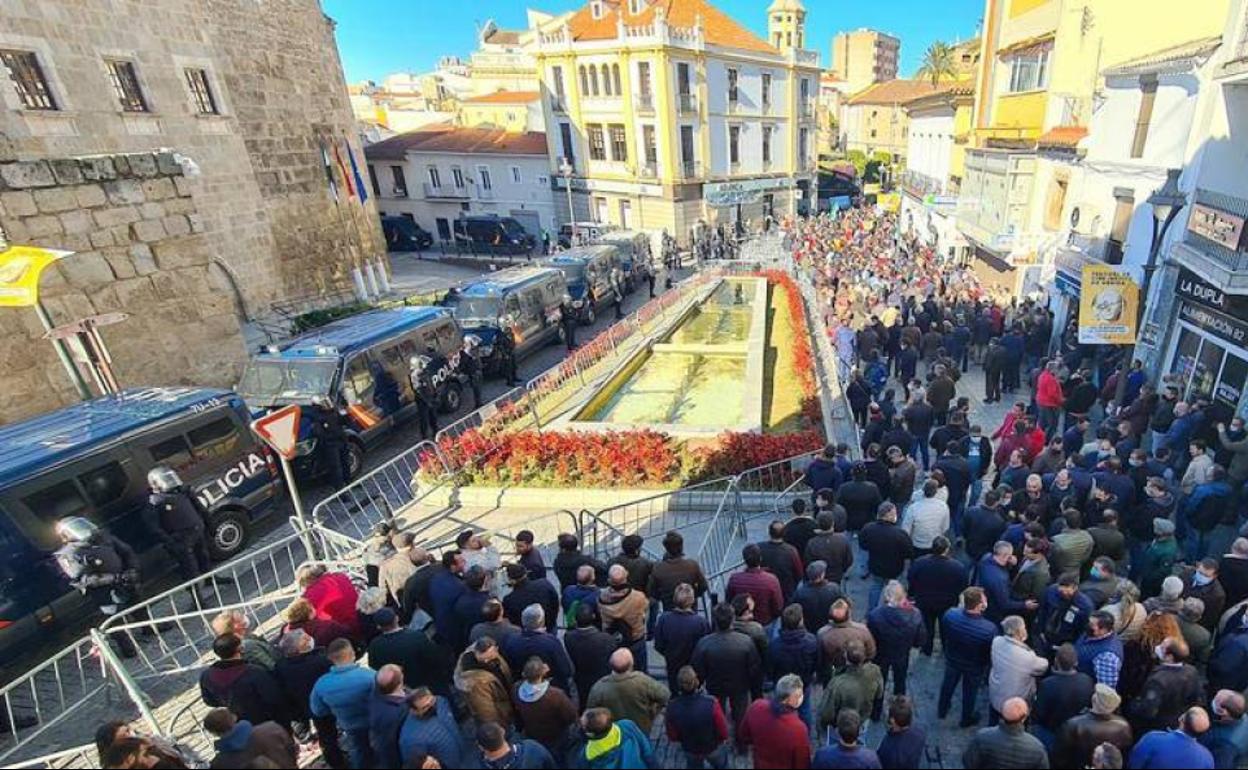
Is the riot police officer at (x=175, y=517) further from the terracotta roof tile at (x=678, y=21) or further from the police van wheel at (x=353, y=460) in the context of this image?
the terracotta roof tile at (x=678, y=21)

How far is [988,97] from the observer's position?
933 inches

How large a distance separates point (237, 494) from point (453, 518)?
3.25 meters

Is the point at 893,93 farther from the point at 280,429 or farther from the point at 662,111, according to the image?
the point at 280,429

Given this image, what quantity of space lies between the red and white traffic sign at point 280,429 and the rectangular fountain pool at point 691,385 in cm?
576

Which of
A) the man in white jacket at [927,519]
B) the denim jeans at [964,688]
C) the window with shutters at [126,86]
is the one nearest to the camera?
the denim jeans at [964,688]

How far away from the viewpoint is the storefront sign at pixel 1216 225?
10.4 m

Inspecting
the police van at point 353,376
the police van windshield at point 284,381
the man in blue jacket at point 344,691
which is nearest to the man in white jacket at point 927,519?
the man in blue jacket at point 344,691

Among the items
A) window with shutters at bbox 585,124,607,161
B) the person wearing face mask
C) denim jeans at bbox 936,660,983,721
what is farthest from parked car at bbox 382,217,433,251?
the person wearing face mask

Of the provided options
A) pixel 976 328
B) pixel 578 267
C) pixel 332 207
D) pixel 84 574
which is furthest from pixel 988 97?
pixel 84 574

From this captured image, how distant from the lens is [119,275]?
11.2m

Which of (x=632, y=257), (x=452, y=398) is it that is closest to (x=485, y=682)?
(x=452, y=398)

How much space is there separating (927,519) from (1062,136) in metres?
16.6

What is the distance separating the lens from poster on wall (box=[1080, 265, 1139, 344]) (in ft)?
33.3

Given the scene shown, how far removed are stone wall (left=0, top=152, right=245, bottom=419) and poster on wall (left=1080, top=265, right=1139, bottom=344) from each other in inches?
625
